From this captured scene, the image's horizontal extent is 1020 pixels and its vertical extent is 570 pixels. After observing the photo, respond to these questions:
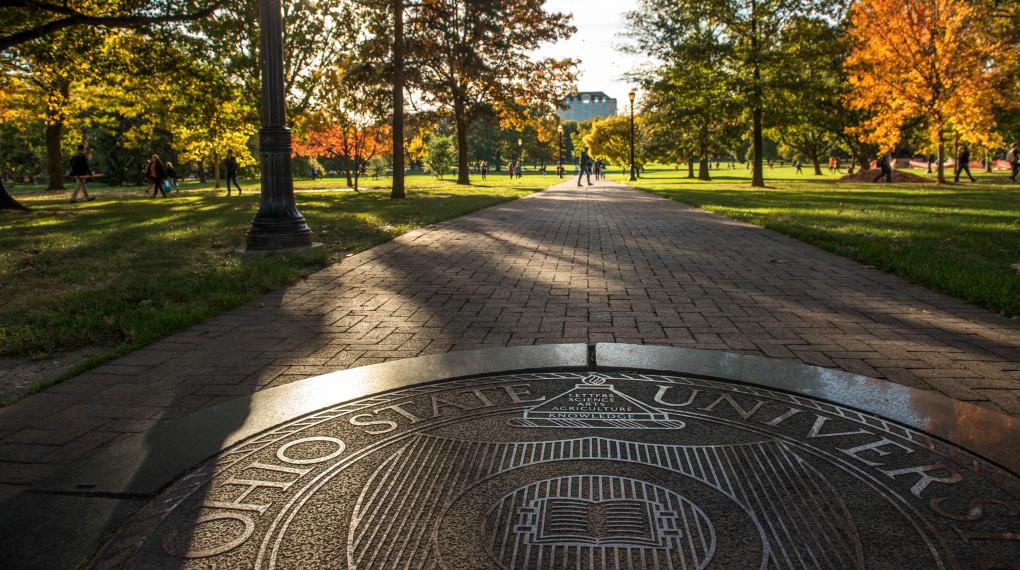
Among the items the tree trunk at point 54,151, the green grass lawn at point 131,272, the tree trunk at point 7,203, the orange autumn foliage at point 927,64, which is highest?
the orange autumn foliage at point 927,64

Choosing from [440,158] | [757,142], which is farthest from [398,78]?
[440,158]

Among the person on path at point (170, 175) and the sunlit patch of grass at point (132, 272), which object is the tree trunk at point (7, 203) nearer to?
the sunlit patch of grass at point (132, 272)

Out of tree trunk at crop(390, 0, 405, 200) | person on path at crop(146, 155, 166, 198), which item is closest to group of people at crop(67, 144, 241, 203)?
person on path at crop(146, 155, 166, 198)

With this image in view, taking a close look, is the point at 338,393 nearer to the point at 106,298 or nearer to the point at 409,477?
the point at 409,477

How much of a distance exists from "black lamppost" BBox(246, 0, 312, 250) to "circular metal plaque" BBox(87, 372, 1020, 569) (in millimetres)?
5992

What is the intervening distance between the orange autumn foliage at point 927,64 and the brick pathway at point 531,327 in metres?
21.4

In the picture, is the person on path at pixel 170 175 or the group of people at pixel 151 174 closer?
the group of people at pixel 151 174

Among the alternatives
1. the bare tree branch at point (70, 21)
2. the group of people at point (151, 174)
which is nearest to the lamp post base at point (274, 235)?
the bare tree branch at point (70, 21)

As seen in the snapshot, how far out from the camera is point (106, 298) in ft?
17.6

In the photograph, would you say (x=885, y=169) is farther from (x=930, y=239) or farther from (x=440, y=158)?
(x=440, y=158)

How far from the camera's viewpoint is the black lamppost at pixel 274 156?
7.97m

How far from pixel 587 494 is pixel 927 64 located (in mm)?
29448

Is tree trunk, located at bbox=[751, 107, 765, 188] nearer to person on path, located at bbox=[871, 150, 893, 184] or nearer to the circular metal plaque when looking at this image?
person on path, located at bbox=[871, 150, 893, 184]

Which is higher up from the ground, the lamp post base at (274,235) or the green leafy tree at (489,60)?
the green leafy tree at (489,60)
